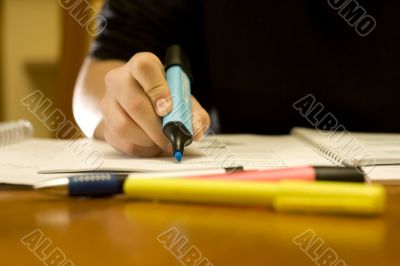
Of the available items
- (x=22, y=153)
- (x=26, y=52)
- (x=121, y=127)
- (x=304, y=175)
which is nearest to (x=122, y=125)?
(x=121, y=127)

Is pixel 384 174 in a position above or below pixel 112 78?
below

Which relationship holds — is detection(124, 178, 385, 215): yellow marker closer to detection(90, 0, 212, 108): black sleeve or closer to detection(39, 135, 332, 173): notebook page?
detection(39, 135, 332, 173): notebook page

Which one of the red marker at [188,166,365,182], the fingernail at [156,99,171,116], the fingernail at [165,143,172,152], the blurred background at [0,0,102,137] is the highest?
the blurred background at [0,0,102,137]

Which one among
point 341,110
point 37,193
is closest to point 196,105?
point 37,193

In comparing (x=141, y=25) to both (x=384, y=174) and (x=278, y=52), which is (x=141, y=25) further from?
(x=384, y=174)

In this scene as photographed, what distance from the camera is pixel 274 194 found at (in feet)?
1.08

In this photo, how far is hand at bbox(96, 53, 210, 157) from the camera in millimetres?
473

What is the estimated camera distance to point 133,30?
0.88 meters

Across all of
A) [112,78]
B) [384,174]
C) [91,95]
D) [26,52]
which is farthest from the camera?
[26,52]

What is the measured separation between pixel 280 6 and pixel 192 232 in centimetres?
63

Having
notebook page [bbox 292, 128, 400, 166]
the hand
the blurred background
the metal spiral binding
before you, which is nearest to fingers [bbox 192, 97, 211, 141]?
the hand

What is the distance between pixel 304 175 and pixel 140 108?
0.19 m

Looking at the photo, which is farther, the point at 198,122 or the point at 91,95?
the point at 91,95

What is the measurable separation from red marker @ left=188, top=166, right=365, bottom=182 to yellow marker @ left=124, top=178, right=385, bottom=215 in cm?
1
